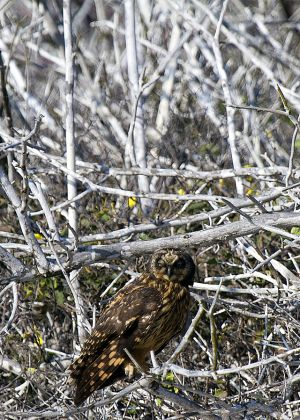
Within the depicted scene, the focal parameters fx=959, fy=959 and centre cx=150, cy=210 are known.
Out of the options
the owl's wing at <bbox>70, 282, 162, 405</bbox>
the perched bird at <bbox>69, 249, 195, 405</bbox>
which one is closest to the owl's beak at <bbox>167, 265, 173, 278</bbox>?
the perched bird at <bbox>69, 249, 195, 405</bbox>

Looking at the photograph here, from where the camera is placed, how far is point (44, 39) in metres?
10.6

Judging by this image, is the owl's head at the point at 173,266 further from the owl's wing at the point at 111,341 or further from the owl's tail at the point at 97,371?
the owl's tail at the point at 97,371

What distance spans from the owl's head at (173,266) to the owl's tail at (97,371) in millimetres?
543

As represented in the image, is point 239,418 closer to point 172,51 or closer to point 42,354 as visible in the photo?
point 42,354

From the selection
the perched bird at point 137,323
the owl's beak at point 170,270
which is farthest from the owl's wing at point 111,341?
the owl's beak at point 170,270

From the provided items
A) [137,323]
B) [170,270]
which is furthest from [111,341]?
[170,270]

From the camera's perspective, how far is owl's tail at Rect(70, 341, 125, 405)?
4.96 m

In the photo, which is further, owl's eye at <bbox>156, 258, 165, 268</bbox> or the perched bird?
owl's eye at <bbox>156, 258, 165, 268</bbox>

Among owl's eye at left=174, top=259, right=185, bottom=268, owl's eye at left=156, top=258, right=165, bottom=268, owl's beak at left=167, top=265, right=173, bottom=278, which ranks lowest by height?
owl's beak at left=167, top=265, right=173, bottom=278

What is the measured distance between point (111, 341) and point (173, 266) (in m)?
0.58

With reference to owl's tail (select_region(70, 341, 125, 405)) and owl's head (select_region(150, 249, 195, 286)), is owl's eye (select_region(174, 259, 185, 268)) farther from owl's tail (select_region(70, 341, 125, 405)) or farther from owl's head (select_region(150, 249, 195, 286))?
owl's tail (select_region(70, 341, 125, 405))

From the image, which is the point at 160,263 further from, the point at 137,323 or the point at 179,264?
the point at 137,323

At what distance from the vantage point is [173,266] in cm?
543

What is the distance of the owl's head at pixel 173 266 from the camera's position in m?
5.41
